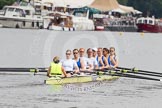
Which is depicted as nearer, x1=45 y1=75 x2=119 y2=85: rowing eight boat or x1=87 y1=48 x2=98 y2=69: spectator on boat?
x1=45 y1=75 x2=119 y2=85: rowing eight boat

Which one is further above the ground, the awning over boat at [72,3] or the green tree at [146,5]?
the green tree at [146,5]

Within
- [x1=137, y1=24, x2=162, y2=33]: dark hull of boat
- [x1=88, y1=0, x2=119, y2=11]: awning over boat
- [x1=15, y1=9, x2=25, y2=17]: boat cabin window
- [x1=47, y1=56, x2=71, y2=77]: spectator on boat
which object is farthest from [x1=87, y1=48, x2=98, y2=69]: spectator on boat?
[x1=137, y1=24, x2=162, y2=33]: dark hull of boat

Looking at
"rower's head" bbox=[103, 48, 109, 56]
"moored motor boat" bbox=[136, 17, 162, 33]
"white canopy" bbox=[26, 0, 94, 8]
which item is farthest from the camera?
"moored motor boat" bbox=[136, 17, 162, 33]

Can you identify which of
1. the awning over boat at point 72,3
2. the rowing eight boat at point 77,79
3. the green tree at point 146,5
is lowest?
the rowing eight boat at point 77,79

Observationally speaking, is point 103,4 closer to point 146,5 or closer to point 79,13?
point 79,13

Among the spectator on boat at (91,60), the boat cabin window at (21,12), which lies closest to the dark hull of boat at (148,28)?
the boat cabin window at (21,12)

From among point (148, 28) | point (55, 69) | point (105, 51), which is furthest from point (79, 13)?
point (55, 69)

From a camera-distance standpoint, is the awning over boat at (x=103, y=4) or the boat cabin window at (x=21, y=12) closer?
the boat cabin window at (x=21, y=12)

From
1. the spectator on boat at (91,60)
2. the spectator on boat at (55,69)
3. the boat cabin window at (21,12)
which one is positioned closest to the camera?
the spectator on boat at (55,69)

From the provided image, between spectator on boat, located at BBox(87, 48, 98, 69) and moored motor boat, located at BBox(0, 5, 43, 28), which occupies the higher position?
moored motor boat, located at BBox(0, 5, 43, 28)

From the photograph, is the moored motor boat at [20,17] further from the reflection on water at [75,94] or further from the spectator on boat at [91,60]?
the reflection on water at [75,94]

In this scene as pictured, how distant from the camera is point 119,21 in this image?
353ft

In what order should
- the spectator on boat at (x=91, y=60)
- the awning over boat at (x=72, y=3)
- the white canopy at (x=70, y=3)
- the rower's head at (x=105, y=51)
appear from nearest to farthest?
the spectator on boat at (x=91, y=60) → the rower's head at (x=105, y=51) → the white canopy at (x=70, y=3) → the awning over boat at (x=72, y=3)

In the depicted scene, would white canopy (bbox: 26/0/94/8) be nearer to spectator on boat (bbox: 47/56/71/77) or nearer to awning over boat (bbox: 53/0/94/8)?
awning over boat (bbox: 53/0/94/8)
